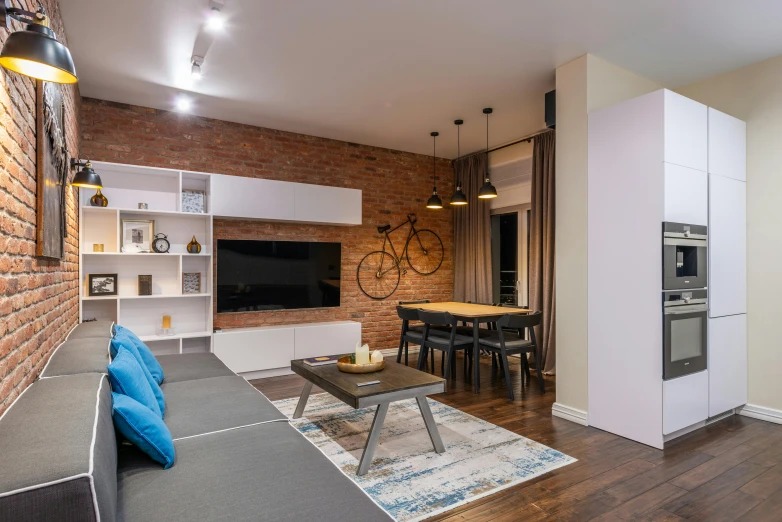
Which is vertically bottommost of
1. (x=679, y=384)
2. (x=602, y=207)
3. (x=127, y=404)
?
(x=679, y=384)

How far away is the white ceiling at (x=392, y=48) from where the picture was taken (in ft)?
9.50

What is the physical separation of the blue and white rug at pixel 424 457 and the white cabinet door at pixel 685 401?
81 centimetres

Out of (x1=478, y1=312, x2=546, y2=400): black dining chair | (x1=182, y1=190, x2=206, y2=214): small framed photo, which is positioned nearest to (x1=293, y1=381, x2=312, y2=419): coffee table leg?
(x1=478, y1=312, x2=546, y2=400): black dining chair

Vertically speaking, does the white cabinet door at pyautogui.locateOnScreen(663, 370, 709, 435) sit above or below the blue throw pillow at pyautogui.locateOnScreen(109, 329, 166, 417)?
below

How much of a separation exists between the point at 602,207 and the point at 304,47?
2.54 metres

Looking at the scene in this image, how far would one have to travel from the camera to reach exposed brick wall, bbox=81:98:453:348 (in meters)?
4.52

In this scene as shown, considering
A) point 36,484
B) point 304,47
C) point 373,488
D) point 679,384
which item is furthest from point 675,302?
point 36,484

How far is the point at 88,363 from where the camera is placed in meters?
2.09

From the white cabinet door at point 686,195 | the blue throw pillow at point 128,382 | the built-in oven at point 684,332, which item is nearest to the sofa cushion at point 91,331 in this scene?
the blue throw pillow at point 128,382

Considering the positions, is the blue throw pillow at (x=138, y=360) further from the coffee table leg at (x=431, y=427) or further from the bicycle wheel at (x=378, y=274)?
the bicycle wheel at (x=378, y=274)

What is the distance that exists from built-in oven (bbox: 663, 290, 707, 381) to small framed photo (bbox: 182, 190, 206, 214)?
168 inches

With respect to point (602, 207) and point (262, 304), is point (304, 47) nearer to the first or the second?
point (602, 207)

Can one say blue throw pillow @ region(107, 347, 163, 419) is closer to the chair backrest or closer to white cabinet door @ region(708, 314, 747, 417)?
the chair backrest

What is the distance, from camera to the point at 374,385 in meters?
2.79
